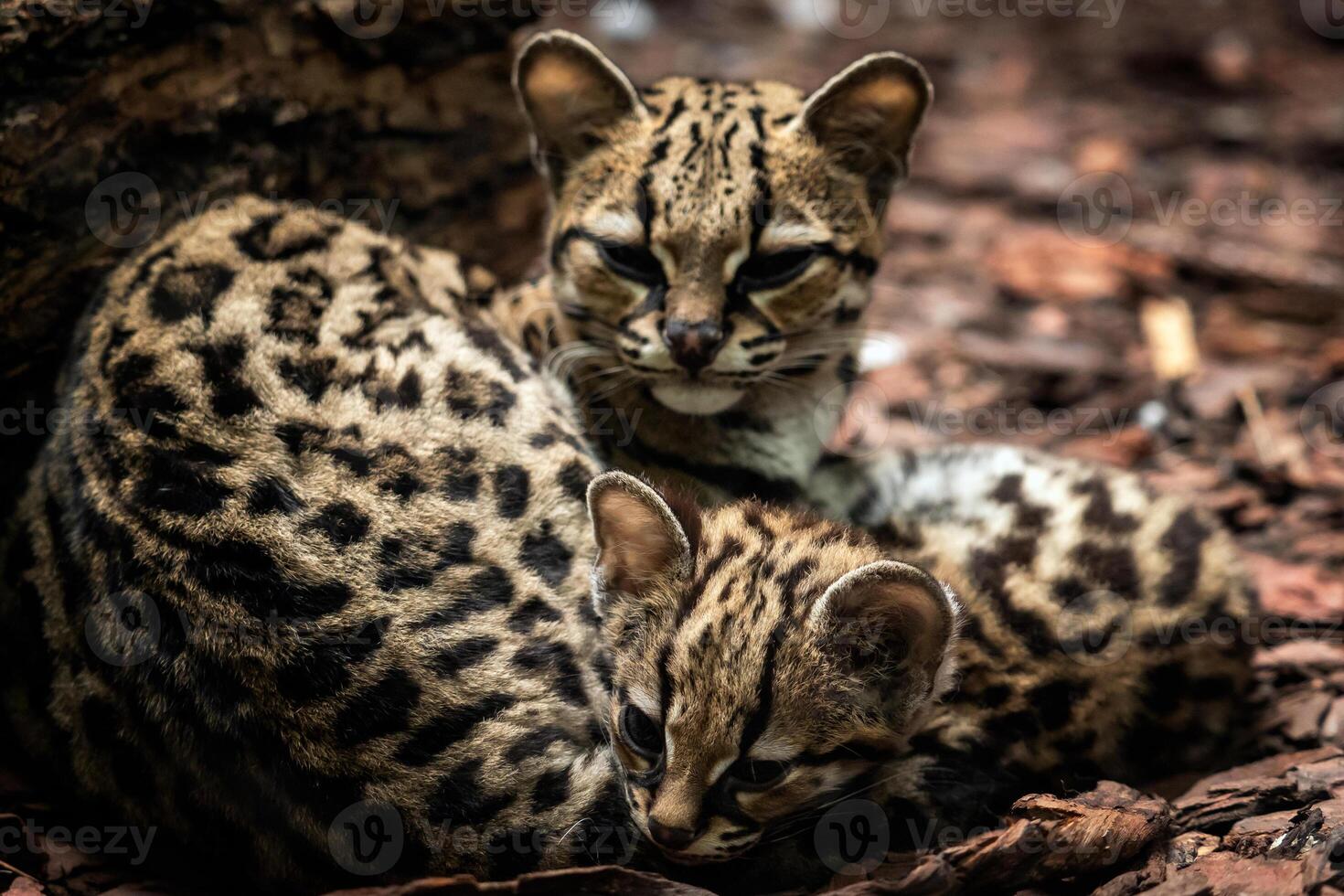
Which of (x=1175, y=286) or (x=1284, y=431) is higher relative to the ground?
(x=1175, y=286)

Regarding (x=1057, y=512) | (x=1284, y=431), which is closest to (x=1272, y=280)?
(x=1284, y=431)

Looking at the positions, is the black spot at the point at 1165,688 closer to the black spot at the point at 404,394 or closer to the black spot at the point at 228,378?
the black spot at the point at 404,394

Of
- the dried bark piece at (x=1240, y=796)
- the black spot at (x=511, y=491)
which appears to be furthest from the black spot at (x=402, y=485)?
the dried bark piece at (x=1240, y=796)

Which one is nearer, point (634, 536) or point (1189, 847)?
point (634, 536)

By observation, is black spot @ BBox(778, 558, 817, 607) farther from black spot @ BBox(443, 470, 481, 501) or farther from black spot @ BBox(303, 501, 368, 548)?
black spot @ BBox(303, 501, 368, 548)

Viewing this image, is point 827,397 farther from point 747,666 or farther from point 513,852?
point 513,852

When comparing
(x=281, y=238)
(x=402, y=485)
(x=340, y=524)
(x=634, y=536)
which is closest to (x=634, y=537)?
(x=634, y=536)

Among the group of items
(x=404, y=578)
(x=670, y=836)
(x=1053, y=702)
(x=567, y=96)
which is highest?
(x=567, y=96)

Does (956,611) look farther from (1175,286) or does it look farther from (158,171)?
(1175,286)
